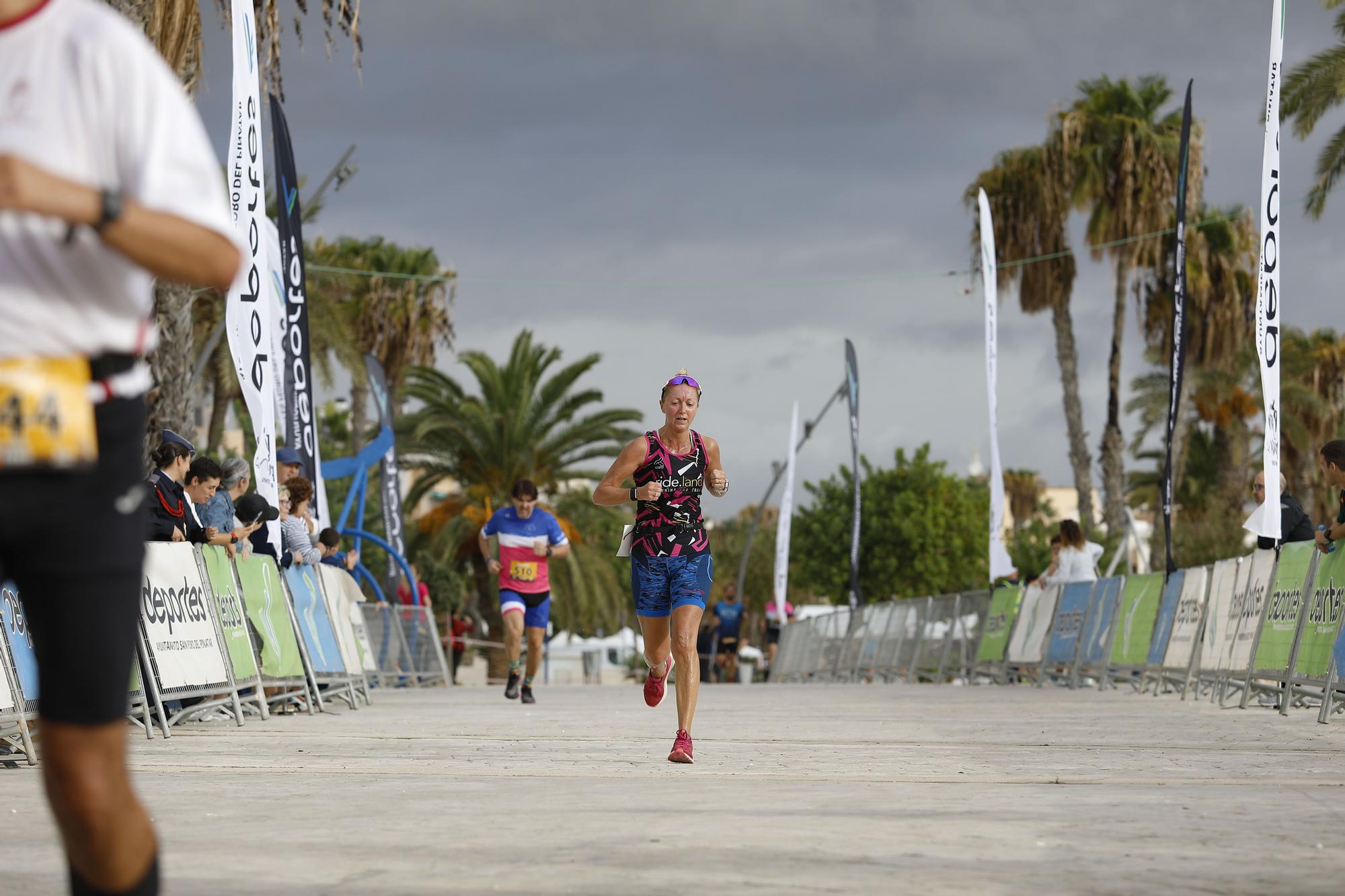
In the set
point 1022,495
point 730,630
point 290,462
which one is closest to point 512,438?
point 730,630

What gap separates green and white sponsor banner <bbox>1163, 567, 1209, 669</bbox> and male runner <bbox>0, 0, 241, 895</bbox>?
45.3 feet

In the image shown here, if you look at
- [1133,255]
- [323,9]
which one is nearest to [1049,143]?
[1133,255]

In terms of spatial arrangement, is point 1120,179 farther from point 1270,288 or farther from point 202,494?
point 202,494

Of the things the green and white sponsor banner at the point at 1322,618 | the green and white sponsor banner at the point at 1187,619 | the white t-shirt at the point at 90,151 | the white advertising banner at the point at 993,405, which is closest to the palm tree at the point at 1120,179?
the white advertising banner at the point at 993,405

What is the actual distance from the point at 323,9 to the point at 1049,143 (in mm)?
23995

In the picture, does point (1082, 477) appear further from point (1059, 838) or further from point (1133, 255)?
point (1059, 838)

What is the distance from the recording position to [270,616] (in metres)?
12.9

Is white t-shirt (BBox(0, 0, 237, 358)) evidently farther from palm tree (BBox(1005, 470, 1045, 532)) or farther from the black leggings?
palm tree (BBox(1005, 470, 1045, 532))

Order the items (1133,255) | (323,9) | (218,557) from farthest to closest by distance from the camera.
→ (1133,255) < (323,9) < (218,557)

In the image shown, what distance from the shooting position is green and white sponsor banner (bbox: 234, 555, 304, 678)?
40.4 feet

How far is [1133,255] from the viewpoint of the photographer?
37000 millimetres

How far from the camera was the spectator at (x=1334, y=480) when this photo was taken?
11.4 m

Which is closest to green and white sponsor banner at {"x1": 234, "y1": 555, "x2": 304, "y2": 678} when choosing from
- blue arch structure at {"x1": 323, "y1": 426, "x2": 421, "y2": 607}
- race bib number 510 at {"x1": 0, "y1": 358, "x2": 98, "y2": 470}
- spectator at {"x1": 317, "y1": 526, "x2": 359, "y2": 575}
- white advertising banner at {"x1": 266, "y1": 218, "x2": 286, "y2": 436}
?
white advertising banner at {"x1": 266, "y1": 218, "x2": 286, "y2": 436}

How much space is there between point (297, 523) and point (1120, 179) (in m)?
26.2
